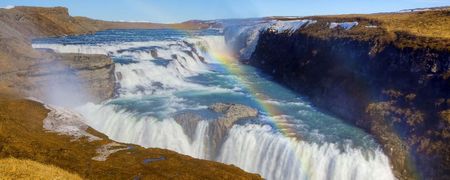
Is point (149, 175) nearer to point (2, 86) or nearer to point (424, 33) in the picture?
point (2, 86)

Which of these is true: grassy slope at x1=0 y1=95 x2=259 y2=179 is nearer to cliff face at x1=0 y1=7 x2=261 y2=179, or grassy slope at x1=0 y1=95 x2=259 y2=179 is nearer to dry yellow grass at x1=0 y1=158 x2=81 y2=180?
cliff face at x1=0 y1=7 x2=261 y2=179

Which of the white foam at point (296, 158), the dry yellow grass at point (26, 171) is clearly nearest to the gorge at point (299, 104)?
Answer: the white foam at point (296, 158)

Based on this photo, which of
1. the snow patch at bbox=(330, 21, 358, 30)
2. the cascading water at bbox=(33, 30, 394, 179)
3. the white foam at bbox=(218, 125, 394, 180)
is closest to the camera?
the white foam at bbox=(218, 125, 394, 180)

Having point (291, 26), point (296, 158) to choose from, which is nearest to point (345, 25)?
point (291, 26)

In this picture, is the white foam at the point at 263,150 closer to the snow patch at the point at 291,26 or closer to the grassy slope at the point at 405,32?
the grassy slope at the point at 405,32

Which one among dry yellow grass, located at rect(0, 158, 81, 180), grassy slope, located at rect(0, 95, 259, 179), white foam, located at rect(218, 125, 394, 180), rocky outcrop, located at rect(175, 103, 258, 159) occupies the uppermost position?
dry yellow grass, located at rect(0, 158, 81, 180)

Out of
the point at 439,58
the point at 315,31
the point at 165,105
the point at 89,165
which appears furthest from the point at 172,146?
the point at 315,31

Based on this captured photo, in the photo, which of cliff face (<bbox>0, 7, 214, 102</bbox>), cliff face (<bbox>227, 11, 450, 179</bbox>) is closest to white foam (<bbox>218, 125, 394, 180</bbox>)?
cliff face (<bbox>227, 11, 450, 179</bbox>)
